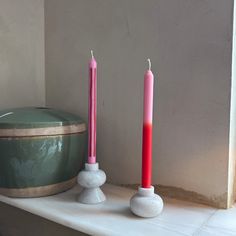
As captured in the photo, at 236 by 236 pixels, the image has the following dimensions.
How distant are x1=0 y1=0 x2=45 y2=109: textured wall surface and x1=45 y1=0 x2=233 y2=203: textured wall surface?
0.05m

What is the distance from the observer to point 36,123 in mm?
437

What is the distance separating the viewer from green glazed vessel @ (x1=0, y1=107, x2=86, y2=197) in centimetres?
43

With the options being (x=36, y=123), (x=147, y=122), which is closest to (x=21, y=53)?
(x=36, y=123)

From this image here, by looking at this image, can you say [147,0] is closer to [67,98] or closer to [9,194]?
[67,98]

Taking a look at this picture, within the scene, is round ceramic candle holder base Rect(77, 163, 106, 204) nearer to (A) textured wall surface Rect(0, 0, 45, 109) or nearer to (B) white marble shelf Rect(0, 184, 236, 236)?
(B) white marble shelf Rect(0, 184, 236, 236)

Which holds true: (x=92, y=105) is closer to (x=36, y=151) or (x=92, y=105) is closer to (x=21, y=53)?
(x=36, y=151)

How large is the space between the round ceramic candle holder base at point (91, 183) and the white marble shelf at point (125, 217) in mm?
10

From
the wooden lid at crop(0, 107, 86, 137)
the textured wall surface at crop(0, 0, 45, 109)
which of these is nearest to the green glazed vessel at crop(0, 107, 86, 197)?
the wooden lid at crop(0, 107, 86, 137)

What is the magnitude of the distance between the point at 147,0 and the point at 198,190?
284 millimetres

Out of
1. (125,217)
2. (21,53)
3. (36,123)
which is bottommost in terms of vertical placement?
(125,217)

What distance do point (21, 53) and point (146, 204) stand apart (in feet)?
1.19

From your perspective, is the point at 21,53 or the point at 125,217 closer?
the point at 125,217

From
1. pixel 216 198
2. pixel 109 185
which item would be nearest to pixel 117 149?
pixel 109 185

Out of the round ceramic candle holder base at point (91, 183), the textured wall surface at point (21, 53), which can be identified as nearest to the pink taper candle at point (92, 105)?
the round ceramic candle holder base at point (91, 183)
